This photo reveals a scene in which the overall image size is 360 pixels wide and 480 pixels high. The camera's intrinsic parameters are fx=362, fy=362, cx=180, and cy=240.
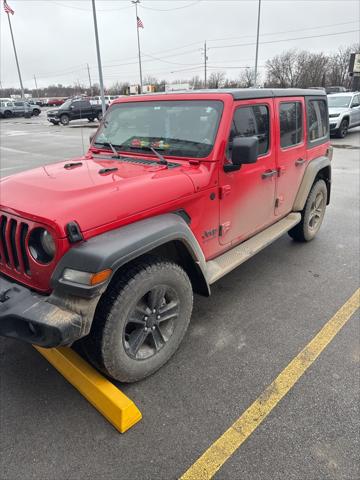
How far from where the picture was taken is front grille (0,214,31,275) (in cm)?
217

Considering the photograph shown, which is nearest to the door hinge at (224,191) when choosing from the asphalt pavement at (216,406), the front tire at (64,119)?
the asphalt pavement at (216,406)

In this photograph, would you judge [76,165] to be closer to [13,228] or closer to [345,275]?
[13,228]

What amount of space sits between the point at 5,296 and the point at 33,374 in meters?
0.79

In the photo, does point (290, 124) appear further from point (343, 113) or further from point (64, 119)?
point (64, 119)

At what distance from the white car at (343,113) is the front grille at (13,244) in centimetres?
1508

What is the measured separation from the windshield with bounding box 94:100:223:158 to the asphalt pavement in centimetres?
152

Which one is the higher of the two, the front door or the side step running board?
the front door

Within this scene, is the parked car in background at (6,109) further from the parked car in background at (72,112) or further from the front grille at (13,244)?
the front grille at (13,244)

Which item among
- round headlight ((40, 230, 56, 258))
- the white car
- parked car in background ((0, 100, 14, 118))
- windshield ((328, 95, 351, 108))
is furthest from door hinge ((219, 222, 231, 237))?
parked car in background ((0, 100, 14, 118))

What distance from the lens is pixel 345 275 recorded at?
4.05 metres

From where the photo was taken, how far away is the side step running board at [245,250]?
2.98 metres

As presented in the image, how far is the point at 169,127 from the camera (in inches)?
123

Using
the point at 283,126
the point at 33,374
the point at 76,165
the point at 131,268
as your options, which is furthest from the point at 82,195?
the point at 283,126

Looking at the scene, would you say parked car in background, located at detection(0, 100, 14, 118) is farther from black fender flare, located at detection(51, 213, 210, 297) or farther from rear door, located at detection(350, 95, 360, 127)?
black fender flare, located at detection(51, 213, 210, 297)
